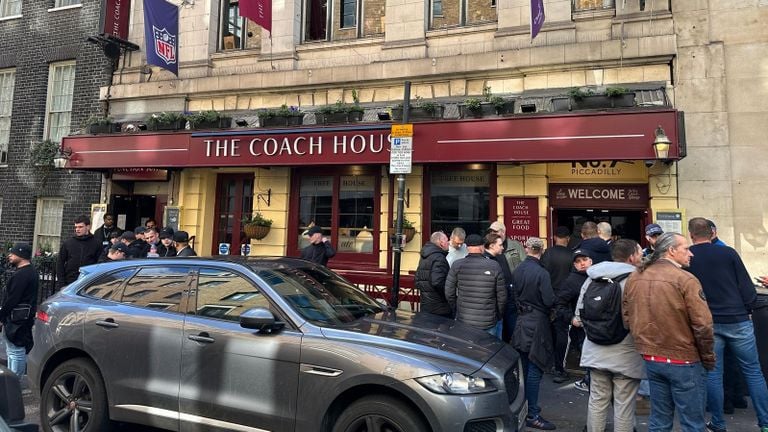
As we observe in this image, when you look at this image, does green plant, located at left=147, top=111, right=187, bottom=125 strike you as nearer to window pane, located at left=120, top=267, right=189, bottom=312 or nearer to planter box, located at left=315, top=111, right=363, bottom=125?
planter box, located at left=315, top=111, right=363, bottom=125

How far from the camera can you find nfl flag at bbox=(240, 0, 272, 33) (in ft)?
32.7

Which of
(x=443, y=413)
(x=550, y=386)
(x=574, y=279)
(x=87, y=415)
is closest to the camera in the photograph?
(x=443, y=413)

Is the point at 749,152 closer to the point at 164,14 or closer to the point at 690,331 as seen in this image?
the point at 690,331

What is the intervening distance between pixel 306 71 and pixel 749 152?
8.57 metres

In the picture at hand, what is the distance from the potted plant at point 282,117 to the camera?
9781 millimetres

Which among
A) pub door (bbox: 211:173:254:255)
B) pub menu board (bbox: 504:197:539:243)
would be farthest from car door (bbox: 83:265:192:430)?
pub door (bbox: 211:173:254:255)

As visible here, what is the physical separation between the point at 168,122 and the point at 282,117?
288 cm

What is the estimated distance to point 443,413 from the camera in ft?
10.4

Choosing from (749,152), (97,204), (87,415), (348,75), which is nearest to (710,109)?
(749,152)

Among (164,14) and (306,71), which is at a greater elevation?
(164,14)

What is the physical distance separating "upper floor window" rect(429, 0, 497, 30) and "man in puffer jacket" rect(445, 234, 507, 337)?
6294mm

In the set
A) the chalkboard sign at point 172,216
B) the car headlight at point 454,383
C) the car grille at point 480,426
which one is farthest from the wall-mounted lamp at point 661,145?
the chalkboard sign at point 172,216

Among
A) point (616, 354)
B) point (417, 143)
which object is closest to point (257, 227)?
point (417, 143)

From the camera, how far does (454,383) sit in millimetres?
3297
